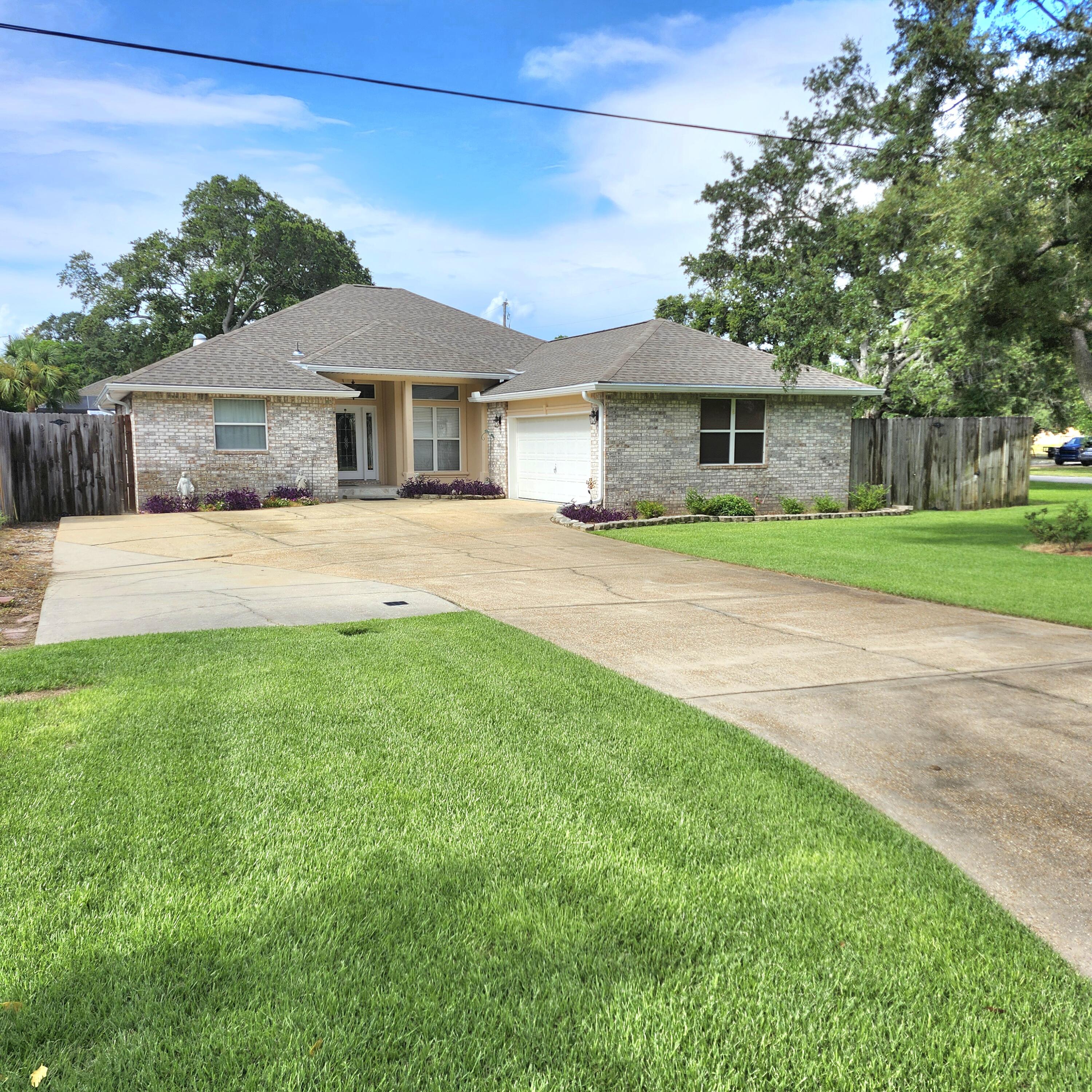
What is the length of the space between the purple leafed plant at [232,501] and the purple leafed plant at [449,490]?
14.2 feet

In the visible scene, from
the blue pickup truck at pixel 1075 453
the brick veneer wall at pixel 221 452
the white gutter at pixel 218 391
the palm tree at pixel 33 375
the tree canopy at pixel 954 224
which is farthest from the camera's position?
the blue pickup truck at pixel 1075 453

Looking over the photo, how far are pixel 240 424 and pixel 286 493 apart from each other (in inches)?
80.1

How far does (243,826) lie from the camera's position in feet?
11.7

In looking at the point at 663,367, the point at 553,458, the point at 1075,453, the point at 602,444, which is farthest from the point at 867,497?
the point at 1075,453

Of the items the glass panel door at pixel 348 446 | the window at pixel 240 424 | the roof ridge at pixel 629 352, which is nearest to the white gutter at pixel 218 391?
the window at pixel 240 424

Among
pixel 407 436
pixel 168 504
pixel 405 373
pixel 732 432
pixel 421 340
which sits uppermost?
pixel 421 340

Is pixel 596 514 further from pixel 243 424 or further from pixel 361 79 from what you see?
pixel 243 424

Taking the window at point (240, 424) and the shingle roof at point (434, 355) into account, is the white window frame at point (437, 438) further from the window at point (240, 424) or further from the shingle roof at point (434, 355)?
the window at point (240, 424)

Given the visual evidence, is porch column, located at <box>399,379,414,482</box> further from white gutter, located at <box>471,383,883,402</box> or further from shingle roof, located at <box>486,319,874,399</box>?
white gutter, located at <box>471,383,883,402</box>

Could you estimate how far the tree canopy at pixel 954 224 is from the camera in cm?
1157

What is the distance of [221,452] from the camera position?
2048 cm

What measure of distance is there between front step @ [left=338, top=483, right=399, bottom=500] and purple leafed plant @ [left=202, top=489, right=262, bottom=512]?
2.73 metres

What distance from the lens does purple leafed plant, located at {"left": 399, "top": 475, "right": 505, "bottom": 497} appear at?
2320 cm

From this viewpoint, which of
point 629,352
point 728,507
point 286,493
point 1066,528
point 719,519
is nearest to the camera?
point 1066,528
